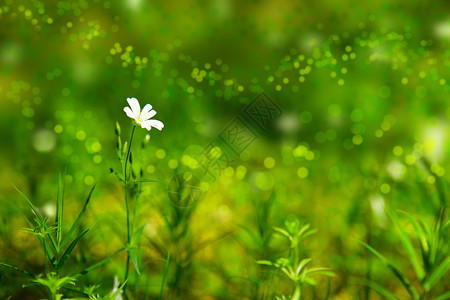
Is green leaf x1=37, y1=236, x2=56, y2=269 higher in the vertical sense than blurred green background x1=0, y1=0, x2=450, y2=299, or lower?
lower

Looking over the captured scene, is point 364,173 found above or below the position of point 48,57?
below

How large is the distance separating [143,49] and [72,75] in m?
0.39

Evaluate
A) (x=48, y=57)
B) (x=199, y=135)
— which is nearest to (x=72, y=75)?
(x=48, y=57)

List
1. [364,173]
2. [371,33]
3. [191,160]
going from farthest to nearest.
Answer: [371,33] → [191,160] → [364,173]

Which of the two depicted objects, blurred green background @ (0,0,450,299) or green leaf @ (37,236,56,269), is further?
blurred green background @ (0,0,450,299)

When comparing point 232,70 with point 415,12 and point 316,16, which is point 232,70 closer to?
point 316,16

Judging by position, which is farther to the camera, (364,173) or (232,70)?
(232,70)

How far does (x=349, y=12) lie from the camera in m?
2.37

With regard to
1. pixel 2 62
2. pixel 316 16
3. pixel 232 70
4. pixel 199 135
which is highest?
pixel 316 16

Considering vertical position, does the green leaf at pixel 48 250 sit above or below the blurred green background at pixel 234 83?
below

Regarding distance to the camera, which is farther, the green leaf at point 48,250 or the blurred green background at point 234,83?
the blurred green background at point 234,83

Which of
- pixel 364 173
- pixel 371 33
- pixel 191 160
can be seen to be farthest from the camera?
pixel 371 33

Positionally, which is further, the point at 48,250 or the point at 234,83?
the point at 234,83

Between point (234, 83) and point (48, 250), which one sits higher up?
point (234, 83)
